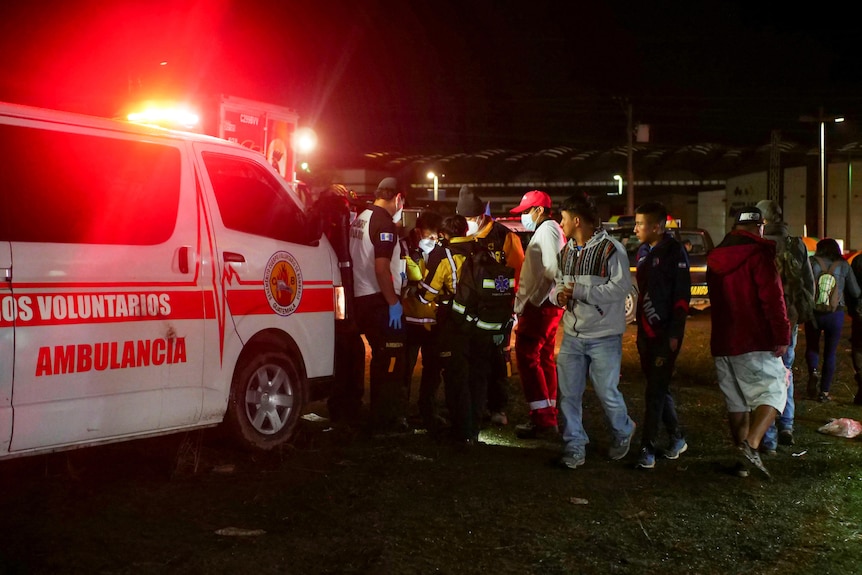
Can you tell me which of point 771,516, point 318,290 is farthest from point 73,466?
point 771,516

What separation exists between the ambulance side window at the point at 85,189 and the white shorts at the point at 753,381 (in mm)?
3981

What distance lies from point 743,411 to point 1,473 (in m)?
5.02

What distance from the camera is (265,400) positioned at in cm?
607

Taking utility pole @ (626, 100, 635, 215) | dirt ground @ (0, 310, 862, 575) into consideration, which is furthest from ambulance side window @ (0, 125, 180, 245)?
utility pole @ (626, 100, 635, 215)

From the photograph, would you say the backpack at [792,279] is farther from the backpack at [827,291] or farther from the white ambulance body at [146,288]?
the white ambulance body at [146,288]

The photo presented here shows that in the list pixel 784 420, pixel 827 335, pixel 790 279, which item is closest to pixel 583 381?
pixel 784 420

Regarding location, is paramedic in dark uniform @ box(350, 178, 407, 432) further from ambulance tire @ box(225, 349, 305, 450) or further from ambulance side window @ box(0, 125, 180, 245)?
ambulance side window @ box(0, 125, 180, 245)

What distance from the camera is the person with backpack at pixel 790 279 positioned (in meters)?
7.15

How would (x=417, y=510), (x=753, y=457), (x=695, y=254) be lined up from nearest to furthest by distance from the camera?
1. (x=417, y=510)
2. (x=753, y=457)
3. (x=695, y=254)

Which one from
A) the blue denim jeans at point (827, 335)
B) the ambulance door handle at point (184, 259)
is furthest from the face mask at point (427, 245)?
the blue denim jeans at point (827, 335)

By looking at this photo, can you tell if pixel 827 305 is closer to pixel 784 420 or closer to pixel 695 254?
pixel 784 420

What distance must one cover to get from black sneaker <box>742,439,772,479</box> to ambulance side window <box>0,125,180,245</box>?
4.09m

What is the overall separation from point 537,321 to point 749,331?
69.9 inches

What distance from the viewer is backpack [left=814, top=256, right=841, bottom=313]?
28.3 ft
